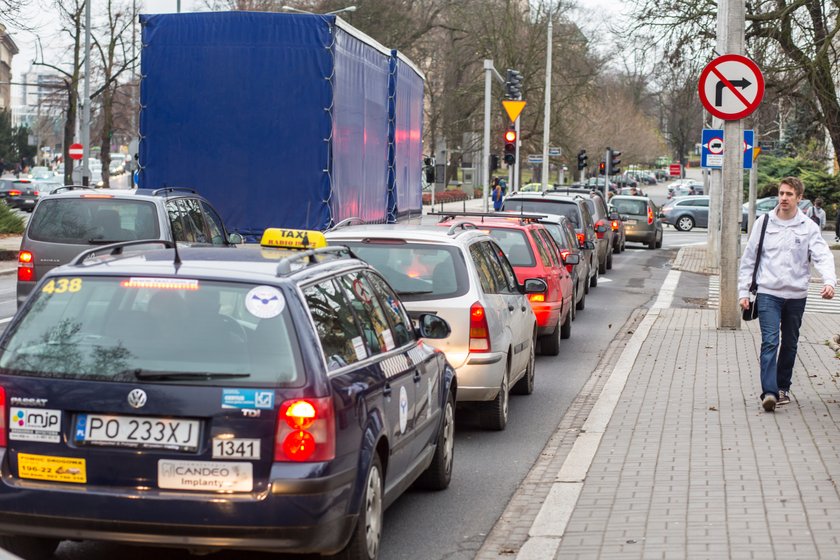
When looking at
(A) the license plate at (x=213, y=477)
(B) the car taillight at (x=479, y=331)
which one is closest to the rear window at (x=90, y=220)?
(B) the car taillight at (x=479, y=331)

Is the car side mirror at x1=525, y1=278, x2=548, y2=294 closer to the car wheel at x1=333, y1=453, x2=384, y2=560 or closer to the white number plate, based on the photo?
the car wheel at x1=333, y1=453, x2=384, y2=560

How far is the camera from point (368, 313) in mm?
6504

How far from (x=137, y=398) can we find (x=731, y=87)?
11.0 meters

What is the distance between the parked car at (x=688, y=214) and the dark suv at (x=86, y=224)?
47000 millimetres

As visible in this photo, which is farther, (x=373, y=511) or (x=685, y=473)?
(x=685, y=473)

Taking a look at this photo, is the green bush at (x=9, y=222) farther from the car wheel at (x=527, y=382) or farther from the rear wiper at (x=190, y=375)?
the rear wiper at (x=190, y=375)

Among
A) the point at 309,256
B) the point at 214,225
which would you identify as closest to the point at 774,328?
the point at 309,256

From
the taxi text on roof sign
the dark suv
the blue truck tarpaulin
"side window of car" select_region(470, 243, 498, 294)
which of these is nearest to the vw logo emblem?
the taxi text on roof sign

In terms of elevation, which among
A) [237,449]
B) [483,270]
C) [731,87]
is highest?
[731,87]

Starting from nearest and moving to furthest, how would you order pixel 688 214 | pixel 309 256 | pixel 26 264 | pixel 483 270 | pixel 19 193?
1. pixel 309 256
2. pixel 483 270
3. pixel 26 264
4. pixel 688 214
5. pixel 19 193

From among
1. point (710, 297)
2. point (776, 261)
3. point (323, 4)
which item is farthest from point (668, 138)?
point (776, 261)

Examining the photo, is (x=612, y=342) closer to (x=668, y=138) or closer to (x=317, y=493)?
(x=317, y=493)

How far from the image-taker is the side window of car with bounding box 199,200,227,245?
15.1 metres

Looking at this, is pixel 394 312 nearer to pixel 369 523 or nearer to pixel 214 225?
pixel 369 523
